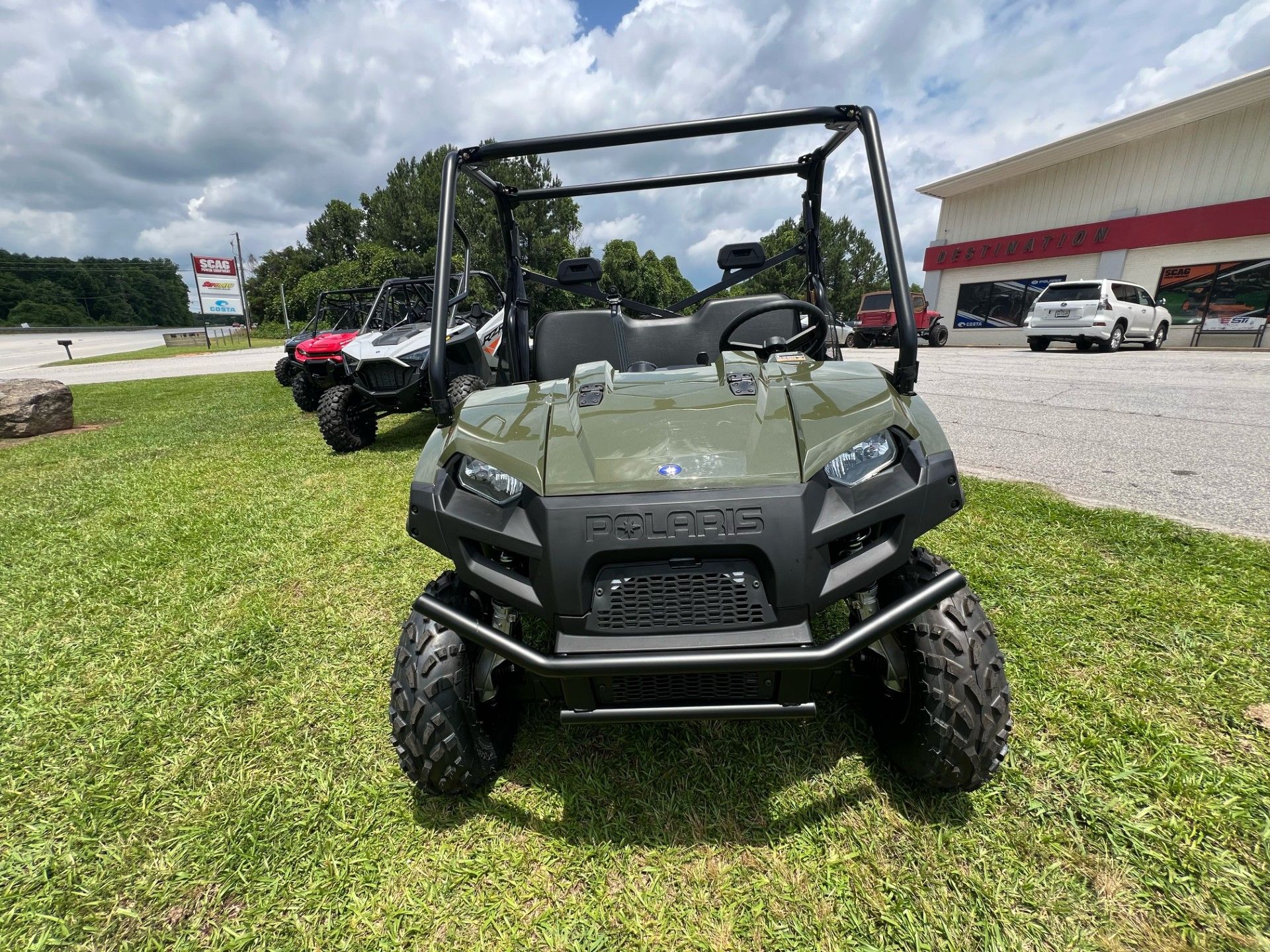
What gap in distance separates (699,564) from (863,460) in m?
0.46

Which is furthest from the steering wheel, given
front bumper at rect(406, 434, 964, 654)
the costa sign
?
the costa sign

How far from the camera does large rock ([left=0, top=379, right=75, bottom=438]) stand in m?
7.65

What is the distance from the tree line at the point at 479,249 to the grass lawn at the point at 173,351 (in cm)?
331

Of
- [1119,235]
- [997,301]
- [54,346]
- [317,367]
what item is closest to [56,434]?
[317,367]

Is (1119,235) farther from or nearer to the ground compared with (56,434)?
farther from the ground

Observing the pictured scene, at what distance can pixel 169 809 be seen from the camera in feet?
5.49

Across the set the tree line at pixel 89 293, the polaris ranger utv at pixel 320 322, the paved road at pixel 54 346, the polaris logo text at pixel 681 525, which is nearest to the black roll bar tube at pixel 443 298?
the polaris logo text at pixel 681 525

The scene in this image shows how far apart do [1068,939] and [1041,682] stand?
0.92m

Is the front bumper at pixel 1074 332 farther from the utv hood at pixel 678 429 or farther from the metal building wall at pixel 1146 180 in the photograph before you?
the utv hood at pixel 678 429

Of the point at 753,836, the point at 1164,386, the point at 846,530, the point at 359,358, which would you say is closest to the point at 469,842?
the point at 753,836

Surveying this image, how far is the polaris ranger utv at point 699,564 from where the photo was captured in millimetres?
1234

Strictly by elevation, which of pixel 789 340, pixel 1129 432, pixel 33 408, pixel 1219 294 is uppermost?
pixel 1219 294

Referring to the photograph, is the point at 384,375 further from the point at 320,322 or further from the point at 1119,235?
the point at 1119,235

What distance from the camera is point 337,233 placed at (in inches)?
1495
